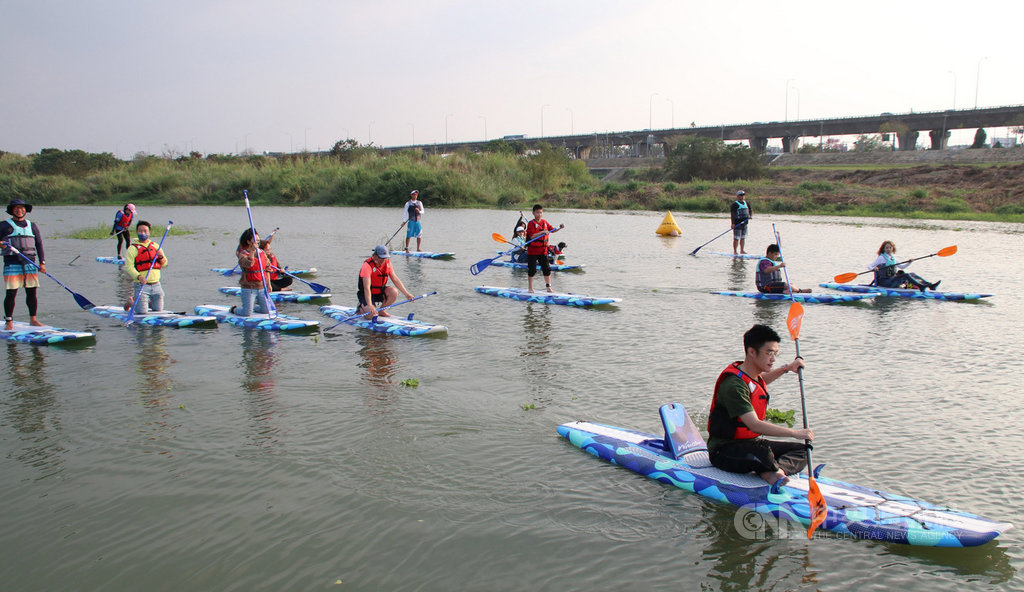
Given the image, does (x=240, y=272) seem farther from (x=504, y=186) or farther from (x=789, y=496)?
(x=504, y=186)

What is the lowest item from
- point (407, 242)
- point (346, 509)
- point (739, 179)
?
point (346, 509)

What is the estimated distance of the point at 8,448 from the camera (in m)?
7.00

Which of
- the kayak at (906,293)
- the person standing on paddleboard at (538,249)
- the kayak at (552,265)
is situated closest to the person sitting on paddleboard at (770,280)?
the kayak at (906,293)

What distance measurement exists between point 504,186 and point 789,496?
5031 centimetres

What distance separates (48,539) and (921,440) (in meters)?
7.77

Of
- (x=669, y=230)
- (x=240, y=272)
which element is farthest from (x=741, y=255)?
(x=240, y=272)

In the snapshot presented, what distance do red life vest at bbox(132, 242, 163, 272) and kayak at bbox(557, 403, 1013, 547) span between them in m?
8.30

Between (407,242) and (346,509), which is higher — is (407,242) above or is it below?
above

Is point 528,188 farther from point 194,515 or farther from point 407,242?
point 194,515

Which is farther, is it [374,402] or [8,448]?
[374,402]

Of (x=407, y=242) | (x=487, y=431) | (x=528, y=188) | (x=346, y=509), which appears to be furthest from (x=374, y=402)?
(x=528, y=188)

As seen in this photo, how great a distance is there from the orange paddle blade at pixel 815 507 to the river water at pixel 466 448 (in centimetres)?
24

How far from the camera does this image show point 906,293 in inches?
595

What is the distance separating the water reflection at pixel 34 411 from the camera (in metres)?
6.82
